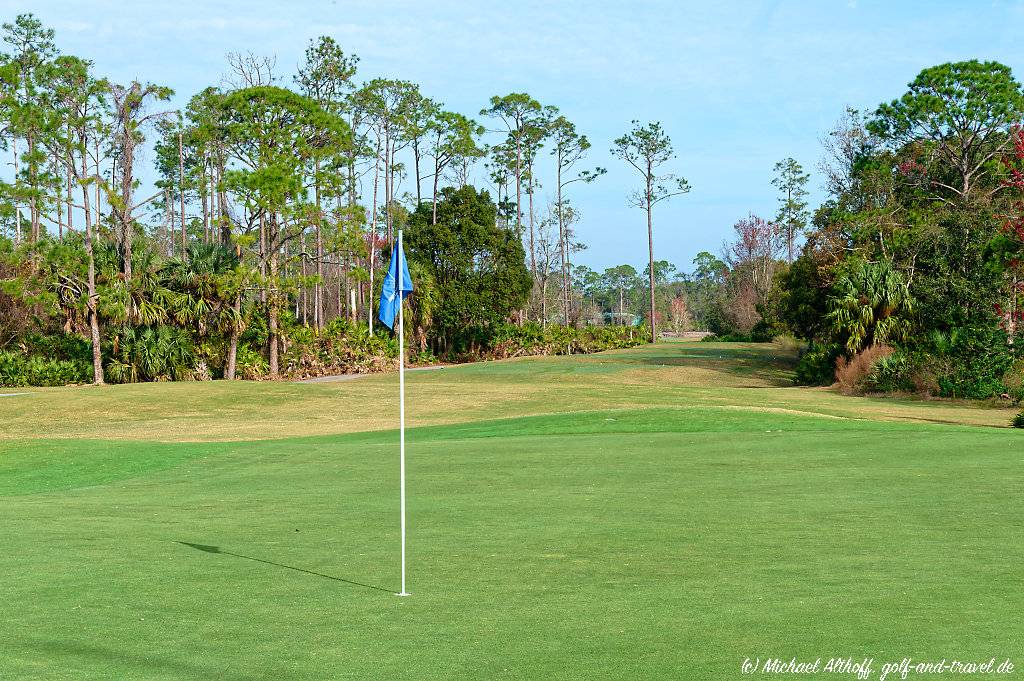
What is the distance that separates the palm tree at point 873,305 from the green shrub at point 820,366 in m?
2.98

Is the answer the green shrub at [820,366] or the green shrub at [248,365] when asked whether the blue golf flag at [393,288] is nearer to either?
the green shrub at [248,365]

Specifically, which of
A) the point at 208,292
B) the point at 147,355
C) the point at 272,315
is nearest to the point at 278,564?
the point at 147,355

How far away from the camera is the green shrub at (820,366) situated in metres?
44.2

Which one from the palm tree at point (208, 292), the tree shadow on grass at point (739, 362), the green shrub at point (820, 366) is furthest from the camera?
→ the tree shadow on grass at point (739, 362)

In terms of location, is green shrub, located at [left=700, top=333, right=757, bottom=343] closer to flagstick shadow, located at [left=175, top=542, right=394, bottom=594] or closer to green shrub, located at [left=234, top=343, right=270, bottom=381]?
green shrub, located at [left=234, top=343, right=270, bottom=381]

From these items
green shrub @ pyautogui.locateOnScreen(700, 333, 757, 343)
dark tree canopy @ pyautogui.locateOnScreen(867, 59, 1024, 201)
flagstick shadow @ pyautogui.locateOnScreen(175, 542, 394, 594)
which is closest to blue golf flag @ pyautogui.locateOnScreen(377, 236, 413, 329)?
flagstick shadow @ pyautogui.locateOnScreen(175, 542, 394, 594)

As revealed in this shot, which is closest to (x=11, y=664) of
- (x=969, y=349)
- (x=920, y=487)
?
(x=920, y=487)

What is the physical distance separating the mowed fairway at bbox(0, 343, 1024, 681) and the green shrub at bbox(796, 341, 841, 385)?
23081mm

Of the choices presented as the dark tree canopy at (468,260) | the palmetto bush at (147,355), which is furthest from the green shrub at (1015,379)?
the dark tree canopy at (468,260)

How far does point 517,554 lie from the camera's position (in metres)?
9.20

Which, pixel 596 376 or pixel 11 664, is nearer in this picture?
pixel 11 664

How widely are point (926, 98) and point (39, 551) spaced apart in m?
49.7

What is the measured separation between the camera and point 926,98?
1975 inches

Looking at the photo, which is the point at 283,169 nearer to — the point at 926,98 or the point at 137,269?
the point at 137,269
